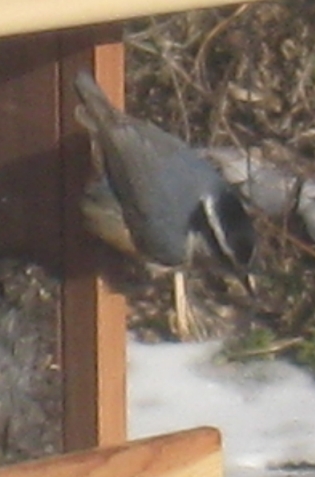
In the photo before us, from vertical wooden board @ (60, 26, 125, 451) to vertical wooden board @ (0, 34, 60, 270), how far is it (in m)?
0.02

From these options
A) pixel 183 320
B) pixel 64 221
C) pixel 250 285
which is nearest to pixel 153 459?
pixel 64 221

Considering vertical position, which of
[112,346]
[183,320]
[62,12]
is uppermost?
[62,12]

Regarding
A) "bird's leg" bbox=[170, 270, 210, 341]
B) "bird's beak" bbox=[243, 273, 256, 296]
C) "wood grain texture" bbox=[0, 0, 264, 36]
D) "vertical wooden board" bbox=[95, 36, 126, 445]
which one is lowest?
"bird's leg" bbox=[170, 270, 210, 341]

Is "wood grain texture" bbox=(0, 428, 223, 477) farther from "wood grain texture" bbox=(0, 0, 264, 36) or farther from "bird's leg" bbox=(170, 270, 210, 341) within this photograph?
"bird's leg" bbox=(170, 270, 210, 341)

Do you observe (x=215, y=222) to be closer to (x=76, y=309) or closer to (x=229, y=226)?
(x=229, y=226)

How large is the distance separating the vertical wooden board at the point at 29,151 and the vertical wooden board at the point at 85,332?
22 millimetres

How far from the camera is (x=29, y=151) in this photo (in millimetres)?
2596

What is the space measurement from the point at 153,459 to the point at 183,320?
6.12ft

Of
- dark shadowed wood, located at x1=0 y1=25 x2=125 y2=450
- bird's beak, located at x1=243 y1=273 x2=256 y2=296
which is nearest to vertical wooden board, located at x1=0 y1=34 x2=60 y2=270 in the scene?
dark shadowed wood, located at x1=0 y1=25 x2=125 y2=450

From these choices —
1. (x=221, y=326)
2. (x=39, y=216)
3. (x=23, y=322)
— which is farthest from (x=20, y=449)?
(x=221, y=326)

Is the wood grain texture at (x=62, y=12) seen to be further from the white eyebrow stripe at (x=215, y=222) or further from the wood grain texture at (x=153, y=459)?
the white eyebrow stripe at (x=215, y=222)

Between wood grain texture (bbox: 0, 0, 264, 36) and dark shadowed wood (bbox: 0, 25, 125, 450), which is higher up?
wood grain texture (bbox: 0, 0, 264, 36)

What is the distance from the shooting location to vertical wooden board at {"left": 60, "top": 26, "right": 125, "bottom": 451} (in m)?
2.58

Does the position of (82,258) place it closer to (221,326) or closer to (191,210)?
(191,210)
